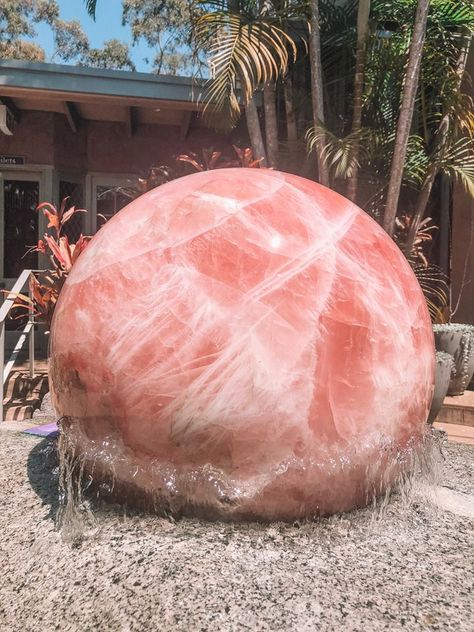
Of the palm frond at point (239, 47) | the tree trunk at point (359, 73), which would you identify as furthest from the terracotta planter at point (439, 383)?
the palm frond at point (239, 47)

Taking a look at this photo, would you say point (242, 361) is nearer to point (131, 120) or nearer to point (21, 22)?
point (131, 120)

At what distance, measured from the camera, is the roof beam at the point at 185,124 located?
28.6ft

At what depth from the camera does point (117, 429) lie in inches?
97.8

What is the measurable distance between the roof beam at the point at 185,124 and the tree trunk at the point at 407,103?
364 cm

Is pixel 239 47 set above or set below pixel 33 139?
above

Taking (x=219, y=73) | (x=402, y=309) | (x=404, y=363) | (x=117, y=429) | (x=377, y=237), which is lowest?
(x=117, y=429)

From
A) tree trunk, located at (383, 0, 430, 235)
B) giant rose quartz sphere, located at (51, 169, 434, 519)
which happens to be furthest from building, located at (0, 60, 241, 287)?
giant rose quartz sphere, located at (51, 169, 434, 519)

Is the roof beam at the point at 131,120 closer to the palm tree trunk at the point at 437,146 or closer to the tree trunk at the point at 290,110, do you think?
the tree trunk at the point at 290,110

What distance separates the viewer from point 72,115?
890cm

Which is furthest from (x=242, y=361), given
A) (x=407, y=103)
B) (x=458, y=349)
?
(x=407, y=103)

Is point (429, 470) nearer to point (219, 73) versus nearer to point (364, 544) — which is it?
point (364, 544)

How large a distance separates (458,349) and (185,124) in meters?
5.46

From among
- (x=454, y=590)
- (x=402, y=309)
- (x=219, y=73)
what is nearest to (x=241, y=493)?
(x=454, y=590)

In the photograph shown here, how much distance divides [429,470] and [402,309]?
38.0 inches
